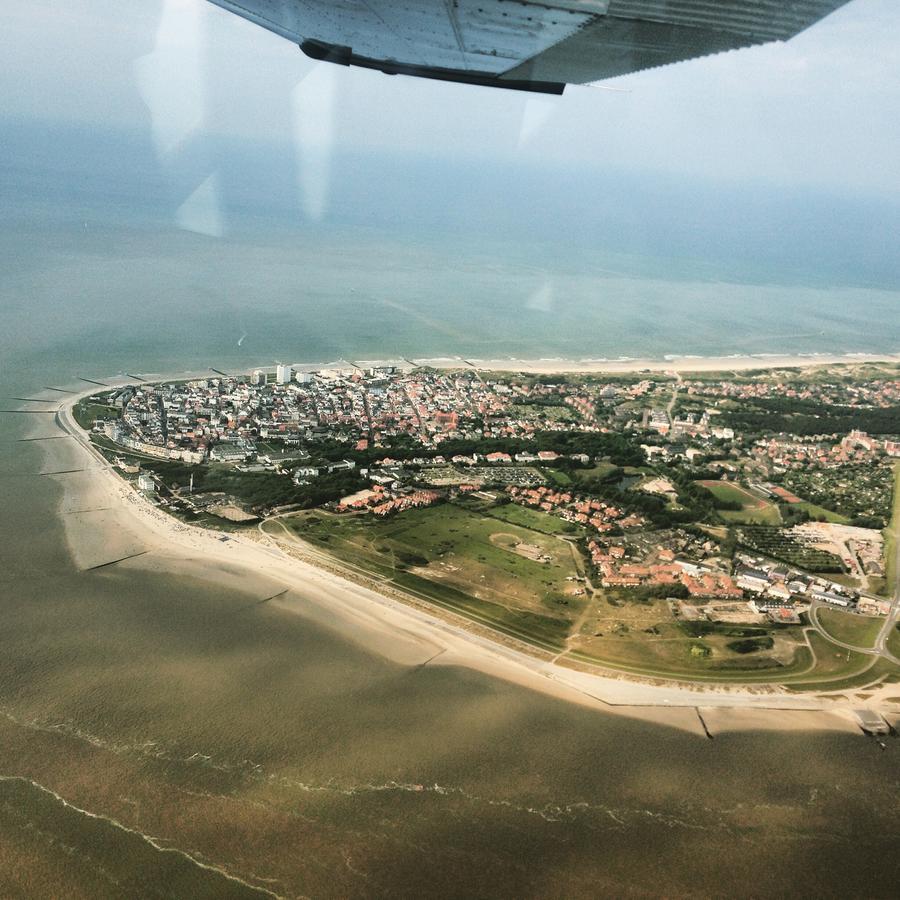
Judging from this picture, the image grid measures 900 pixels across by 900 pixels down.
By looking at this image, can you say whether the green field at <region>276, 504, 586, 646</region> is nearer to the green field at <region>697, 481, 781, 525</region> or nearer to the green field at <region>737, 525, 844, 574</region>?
the green field at <region>737, 525, 844, 574</region>

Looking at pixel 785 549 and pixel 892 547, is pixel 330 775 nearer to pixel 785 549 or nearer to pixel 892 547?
pixel 785 549

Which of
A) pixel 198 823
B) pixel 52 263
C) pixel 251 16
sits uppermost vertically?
pixel 251 16

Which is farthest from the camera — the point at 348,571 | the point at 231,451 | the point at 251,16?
the point at 231,451

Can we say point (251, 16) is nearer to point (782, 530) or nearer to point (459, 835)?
point (459, 835)

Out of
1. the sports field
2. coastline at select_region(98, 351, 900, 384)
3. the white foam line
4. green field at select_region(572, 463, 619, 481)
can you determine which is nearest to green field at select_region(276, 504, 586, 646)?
the sports field

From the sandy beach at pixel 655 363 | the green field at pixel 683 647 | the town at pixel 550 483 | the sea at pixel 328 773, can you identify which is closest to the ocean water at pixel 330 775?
the sea at pixel 328 773

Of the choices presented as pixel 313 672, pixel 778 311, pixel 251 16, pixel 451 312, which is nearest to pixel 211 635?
pixel 313 672

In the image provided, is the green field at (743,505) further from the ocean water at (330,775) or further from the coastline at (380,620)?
the ocean water at (330,775)
